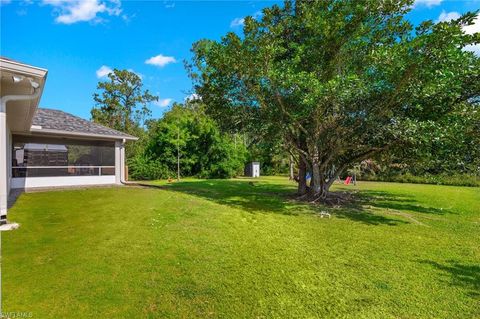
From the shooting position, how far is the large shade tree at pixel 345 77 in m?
7.25

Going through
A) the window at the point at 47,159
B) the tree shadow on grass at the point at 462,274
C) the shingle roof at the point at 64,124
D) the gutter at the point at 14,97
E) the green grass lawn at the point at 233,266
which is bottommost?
the tree shadow on grass at the point at 462,274

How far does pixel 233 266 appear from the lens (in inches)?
159

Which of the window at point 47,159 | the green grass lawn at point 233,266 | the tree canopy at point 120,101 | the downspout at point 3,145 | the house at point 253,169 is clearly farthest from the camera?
the tree canopy at point 120,101

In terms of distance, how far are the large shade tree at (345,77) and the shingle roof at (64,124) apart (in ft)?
19.9

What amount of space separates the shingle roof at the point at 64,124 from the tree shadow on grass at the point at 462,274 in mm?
13476

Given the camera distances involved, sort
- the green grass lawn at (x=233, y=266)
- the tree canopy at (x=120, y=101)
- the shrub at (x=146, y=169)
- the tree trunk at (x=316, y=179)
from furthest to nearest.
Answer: the tree canopy at (x=120, y=101)
the shrub at (x=146, y=169)
the tree trunk at (x=316, y=179)
the green grass lawn at (x=233, y=266)

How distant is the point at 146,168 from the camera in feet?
72.4

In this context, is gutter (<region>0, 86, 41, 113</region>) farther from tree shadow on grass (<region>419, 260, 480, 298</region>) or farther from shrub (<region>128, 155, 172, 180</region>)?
shrub (<region>128, 155, 172, 180</region>)

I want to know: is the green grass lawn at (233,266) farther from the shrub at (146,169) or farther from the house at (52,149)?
the shrub at (146,169)

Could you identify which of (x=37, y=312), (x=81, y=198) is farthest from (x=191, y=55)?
(x=37, y=312)

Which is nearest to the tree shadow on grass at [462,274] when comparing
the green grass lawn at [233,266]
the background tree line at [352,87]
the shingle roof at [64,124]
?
the green grass lawn at [233,266]

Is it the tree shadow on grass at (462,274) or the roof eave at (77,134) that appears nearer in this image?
the tree shadow on grass at (462,274)

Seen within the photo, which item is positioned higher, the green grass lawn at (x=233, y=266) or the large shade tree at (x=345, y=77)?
the large shade tree at (x=345, y=77)

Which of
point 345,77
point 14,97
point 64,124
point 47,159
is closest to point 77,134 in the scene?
point 64,124
